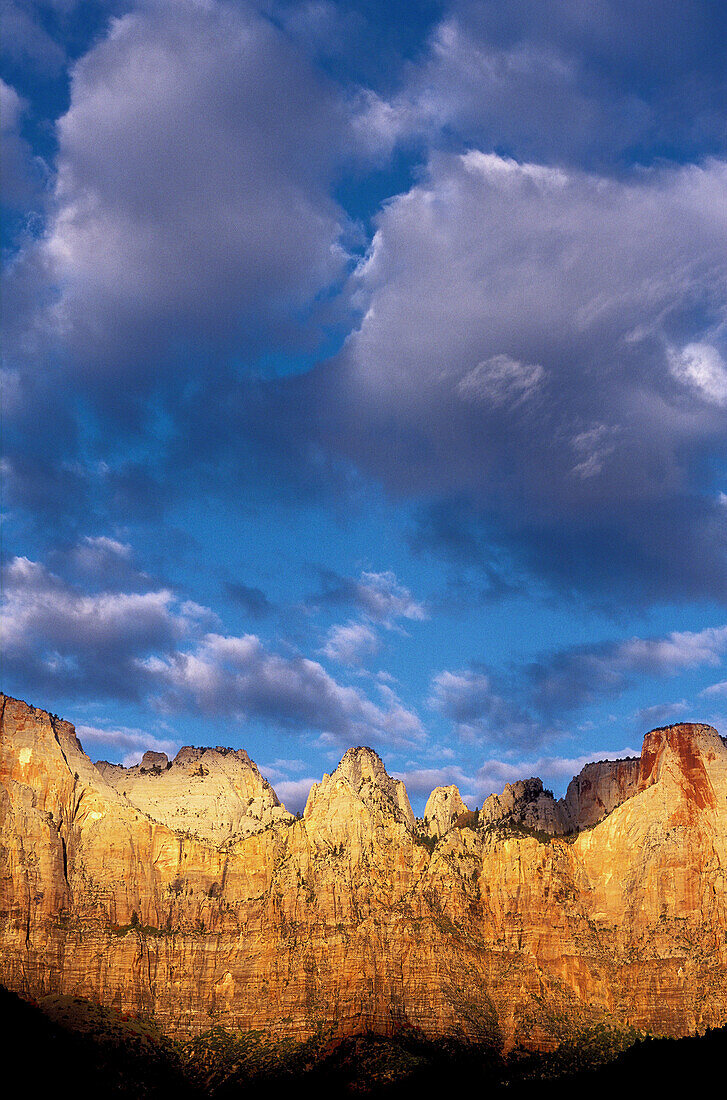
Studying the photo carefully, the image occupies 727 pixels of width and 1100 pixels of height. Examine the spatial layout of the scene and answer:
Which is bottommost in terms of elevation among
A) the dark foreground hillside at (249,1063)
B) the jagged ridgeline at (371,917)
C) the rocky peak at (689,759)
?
the dark foreground hillside at (249,1063)

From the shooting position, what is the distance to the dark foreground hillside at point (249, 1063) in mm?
147625

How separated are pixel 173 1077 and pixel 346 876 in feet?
136

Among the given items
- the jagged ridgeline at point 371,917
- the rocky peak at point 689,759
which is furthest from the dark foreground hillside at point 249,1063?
the rocky peak at point 689,759

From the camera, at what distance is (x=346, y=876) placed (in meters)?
190

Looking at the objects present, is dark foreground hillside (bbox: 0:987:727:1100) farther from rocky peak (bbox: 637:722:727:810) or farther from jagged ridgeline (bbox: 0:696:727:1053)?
rocky peak (bbox: 637:722:727:810)

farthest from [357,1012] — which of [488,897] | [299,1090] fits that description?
[488,897]

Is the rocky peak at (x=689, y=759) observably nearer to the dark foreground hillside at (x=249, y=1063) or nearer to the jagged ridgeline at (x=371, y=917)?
the jagged ridgeline at (x=371, y=917)

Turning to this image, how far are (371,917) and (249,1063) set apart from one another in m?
29.2

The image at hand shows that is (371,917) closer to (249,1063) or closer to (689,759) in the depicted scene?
(249,1063)

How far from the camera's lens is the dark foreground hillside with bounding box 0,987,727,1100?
148 metres

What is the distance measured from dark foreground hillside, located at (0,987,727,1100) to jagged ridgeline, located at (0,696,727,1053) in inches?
140

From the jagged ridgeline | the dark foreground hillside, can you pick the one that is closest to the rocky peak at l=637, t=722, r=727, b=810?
the jagged ridgeline

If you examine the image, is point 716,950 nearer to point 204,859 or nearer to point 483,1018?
point 483,1018

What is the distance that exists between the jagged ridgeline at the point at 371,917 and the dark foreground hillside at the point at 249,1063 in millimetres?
3558
